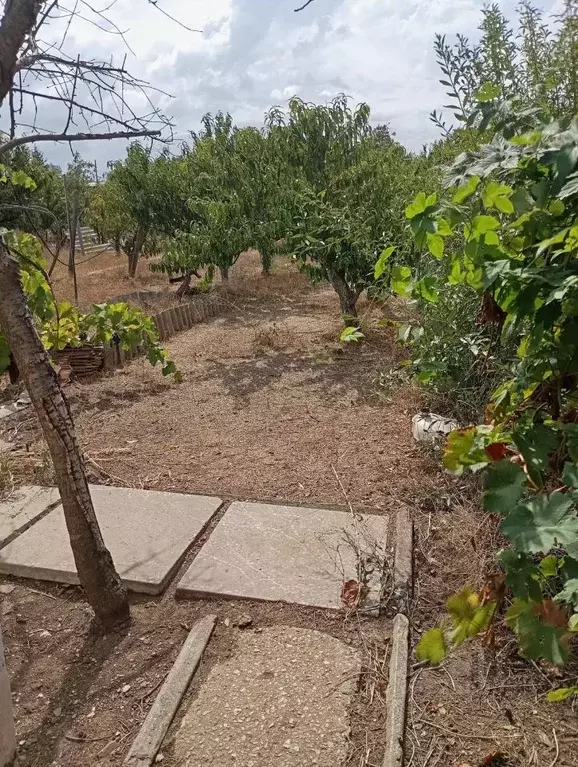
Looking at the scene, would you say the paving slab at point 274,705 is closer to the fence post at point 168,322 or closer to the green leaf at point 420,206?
the green leaf at point 420,206

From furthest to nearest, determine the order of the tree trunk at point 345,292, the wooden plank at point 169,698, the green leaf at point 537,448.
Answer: the tree trunk at point 345,292, the wooden plank at point 169,698, the green leaf at point 537,448

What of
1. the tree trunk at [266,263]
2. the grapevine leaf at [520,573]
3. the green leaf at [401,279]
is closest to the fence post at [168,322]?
the tree trunk at [266,263]

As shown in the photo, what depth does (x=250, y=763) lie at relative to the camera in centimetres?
153

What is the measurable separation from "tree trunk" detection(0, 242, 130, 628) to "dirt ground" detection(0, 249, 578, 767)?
0.18m

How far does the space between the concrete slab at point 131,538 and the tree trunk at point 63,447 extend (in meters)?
0.26

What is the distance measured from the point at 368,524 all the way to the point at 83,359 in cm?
394

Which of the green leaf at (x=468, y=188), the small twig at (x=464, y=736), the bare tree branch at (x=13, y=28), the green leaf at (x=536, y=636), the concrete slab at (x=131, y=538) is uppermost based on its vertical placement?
→ the bare tree branch at (x=13, y=28)

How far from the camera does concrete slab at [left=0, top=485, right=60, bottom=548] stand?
2721mm

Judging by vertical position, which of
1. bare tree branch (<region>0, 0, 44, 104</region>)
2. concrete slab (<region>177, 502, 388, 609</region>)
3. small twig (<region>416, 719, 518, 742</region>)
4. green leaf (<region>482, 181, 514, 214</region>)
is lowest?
small twig (<region>416, 719, 518, 742</region>)

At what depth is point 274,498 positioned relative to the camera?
9.90ft

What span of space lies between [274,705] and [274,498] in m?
1.35

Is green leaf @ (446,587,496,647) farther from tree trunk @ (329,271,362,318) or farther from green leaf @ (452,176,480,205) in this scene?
tree trunk @ (329,271,362,318)

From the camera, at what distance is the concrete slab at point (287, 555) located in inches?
87.7

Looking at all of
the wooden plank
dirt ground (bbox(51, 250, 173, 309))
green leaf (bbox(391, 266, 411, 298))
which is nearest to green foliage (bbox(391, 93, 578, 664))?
green leaf (bbox(391, 266, 411, 298))
